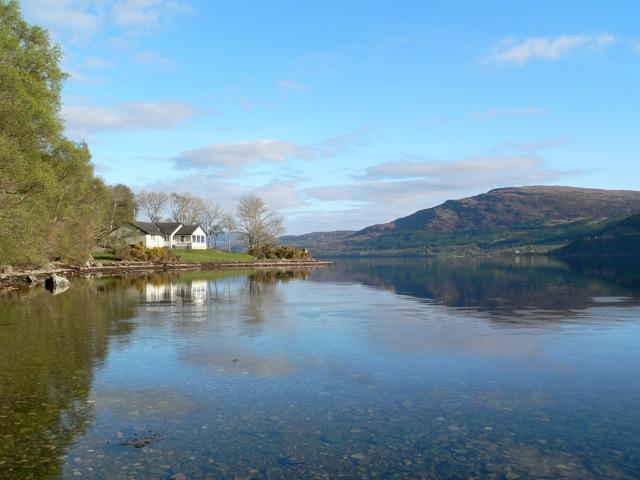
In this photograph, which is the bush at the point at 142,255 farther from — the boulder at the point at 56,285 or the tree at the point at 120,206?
the boulder at the point at 56,285

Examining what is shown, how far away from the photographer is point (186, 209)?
175m

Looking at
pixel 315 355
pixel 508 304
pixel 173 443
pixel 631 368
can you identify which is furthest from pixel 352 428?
pixel 508 304

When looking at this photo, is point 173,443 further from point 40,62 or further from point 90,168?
point 90,168

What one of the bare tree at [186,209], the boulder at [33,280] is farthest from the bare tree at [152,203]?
the boulder at [33,280]

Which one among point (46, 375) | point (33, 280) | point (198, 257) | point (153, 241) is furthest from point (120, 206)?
point (46, 375)

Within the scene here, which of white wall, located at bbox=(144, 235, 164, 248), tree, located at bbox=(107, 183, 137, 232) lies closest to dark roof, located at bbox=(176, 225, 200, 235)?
white wall, located at bbox=(144, 235, 164, 248)

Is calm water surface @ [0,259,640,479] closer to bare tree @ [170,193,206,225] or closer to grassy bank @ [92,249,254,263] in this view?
grassy bank @ [92,249,254,263]

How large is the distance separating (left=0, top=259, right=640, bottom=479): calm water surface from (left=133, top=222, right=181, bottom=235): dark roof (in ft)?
375

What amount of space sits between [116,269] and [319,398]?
299 ft

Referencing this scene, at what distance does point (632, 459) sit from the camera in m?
11.8

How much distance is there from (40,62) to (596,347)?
46751 mm

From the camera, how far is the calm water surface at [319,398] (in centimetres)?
1177

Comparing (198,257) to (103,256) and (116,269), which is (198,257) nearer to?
(103,256)

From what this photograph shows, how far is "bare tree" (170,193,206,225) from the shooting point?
573ft
